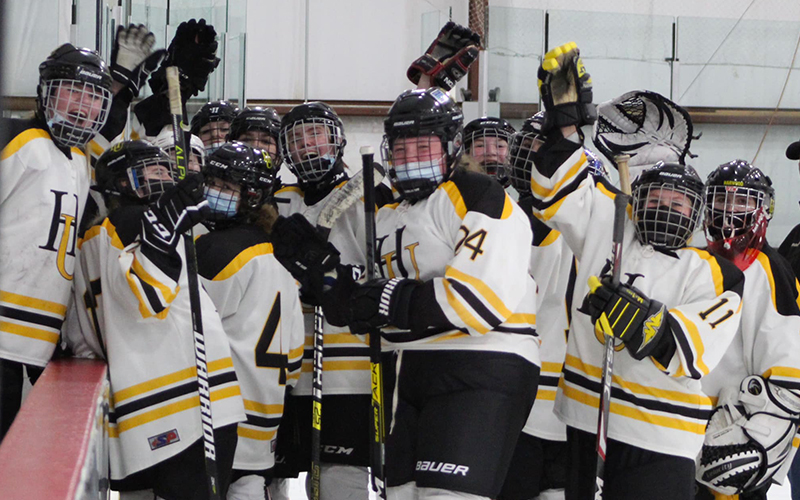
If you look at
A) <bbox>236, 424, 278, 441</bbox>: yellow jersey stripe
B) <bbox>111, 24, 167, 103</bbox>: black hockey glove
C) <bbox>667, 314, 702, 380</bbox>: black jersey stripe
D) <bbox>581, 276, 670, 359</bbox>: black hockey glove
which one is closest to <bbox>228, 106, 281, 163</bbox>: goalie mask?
<bbox>111, 24, 167, 103</bbox>: black hockey glove

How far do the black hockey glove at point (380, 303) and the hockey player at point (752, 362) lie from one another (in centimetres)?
99

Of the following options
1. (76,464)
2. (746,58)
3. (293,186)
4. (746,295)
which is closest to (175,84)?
(293,186)

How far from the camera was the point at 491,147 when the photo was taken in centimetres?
297

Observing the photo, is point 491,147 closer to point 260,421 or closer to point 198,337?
point 260,421

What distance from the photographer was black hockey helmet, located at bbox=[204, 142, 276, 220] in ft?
7.92

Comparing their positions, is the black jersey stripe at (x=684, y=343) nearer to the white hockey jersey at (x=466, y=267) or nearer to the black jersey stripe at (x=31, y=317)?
the white hockey jersey at (x=466, y=267)

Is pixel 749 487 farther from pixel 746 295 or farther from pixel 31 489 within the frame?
pixel 31 489

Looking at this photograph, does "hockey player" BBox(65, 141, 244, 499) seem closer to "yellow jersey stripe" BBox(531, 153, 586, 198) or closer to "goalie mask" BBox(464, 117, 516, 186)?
"yellow jersey stripe" BBox(531, 153, 586, 198)

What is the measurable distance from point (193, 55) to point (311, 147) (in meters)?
0.90

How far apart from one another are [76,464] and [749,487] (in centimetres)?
178

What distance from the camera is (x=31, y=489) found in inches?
42.4

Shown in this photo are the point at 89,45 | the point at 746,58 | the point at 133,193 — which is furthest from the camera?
the point at 746,58

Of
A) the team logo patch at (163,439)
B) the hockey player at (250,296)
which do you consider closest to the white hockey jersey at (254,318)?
the hockey player at (250,296)

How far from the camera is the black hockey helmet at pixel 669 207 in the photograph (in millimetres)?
2168
